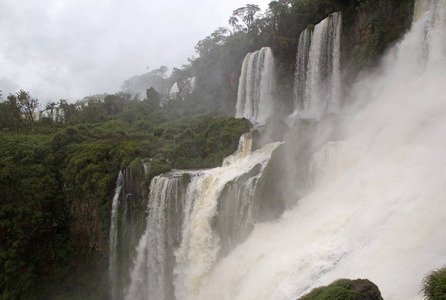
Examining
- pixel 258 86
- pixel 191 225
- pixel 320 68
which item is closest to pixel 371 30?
pixel 320 68

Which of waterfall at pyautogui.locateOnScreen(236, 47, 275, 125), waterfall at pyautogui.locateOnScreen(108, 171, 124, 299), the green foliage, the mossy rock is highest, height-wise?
waterfall at pyautogui.locateOnScreen(236, 47, 275, 125)

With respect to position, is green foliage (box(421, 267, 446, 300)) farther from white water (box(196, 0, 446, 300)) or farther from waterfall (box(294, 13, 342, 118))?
waterfall (box(294, 13, 342, 118))

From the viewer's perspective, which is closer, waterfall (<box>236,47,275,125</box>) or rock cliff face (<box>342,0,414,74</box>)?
rock cliff face (<box>342,0,414,74</box>)

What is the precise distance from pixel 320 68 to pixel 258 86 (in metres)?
8.06

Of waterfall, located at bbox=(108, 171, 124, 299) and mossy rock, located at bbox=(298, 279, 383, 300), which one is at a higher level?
mossy rock, located at bbox=(298, 279, 383, 300)

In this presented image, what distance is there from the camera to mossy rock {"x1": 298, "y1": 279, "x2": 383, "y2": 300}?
6.05 m

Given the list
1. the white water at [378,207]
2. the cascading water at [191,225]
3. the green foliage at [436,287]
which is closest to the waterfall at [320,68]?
the white water at [378,207]

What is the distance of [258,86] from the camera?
28578mm

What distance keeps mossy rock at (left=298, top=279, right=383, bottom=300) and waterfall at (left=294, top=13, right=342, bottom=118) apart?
15.0 metres

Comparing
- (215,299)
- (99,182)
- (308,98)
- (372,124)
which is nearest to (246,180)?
(215,299)

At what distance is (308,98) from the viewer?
22.2 metres

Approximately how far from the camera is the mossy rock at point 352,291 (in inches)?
238

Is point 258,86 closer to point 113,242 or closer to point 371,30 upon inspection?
point 371,30

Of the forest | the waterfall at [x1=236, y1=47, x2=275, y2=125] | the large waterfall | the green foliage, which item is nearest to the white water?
the large waterfall
